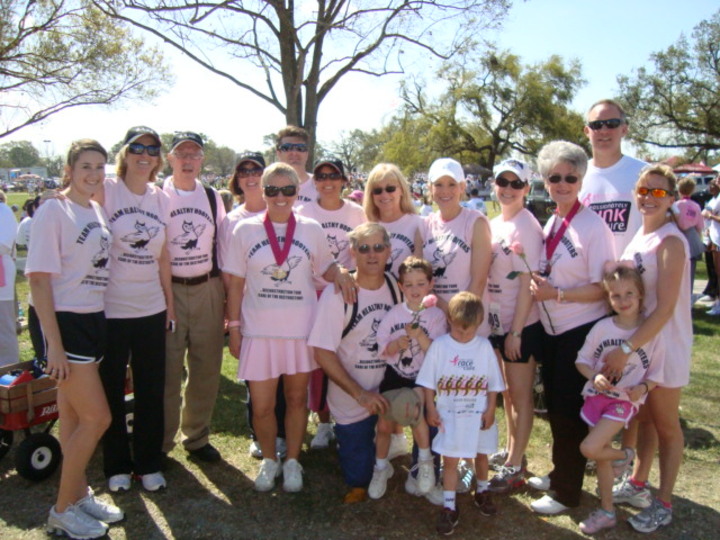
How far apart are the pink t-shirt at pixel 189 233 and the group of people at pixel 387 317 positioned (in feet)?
0.05

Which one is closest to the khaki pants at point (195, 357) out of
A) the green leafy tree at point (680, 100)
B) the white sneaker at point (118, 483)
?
the white sneaker at point (118, 483)

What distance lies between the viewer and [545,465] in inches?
Answer: 169

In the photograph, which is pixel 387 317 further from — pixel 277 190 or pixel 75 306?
pixel 75 306

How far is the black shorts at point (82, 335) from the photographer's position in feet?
10.4

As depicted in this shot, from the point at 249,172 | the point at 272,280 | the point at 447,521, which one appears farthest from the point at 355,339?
the point at 249,172

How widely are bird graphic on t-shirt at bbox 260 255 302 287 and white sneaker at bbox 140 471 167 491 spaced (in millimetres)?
1651

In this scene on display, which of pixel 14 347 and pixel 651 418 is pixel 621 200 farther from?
pixel 14 347

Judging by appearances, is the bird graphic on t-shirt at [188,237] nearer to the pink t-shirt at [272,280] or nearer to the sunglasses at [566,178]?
the pink t-shirt at [272,280]

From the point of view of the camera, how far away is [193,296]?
410 cm

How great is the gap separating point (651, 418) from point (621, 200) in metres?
1.43

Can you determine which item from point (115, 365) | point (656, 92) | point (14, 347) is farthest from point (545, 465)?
point (656, 92)

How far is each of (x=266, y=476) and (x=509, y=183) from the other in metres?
2.63

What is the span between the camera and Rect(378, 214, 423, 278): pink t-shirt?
3.90m

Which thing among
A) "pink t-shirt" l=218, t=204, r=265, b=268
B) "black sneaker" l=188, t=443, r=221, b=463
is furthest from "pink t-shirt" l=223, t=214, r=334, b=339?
"black sneaker" l=188, t=443, r=221, b=463
